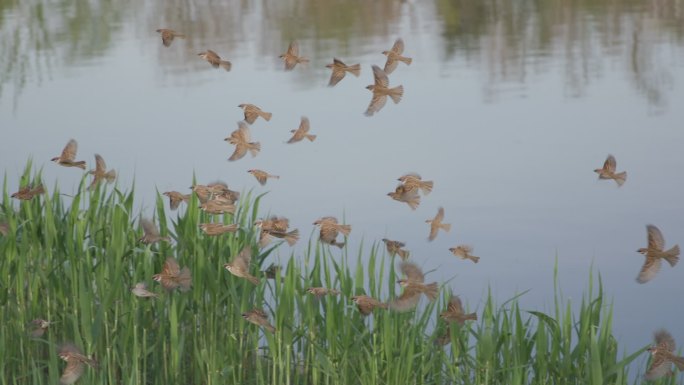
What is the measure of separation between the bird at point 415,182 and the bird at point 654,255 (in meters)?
0.95

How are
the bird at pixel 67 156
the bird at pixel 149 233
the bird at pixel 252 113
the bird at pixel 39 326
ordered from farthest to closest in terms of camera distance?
the bird at pixel 252 113, the bird at pixel 67 156, the bird at pixel 149 233, the bird at pixel 39 326

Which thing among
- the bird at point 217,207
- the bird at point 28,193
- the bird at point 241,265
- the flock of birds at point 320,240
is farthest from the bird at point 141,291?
the bird at point 28,193

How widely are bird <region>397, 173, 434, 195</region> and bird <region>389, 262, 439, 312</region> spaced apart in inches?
26.9

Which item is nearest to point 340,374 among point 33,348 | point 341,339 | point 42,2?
point 341,339

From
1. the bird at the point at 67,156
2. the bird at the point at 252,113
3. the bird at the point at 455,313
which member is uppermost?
the bird at the point at 252,113

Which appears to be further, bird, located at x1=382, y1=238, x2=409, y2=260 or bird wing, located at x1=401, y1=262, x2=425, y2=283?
bird, located at x1=382, y1=238, x2=409, y2=260

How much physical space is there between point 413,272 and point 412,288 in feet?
0.24

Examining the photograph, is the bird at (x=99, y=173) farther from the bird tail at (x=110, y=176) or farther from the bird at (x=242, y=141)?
the bird at (x=242, y=141)

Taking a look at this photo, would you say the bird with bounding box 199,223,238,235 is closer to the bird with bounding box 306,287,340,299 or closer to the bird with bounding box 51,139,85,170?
the bird with bounding box 306,287,340,299

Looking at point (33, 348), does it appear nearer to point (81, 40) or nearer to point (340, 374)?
point (340, 374)

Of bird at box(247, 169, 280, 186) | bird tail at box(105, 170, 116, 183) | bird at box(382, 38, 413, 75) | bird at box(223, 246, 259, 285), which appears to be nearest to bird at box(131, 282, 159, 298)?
bird at box(223, 246, 259, 285)

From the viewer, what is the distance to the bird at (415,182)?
17.5 feet

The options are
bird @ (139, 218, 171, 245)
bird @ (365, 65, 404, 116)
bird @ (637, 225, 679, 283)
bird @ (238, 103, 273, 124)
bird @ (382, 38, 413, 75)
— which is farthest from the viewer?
bird @ (382, 38, 413, 75)

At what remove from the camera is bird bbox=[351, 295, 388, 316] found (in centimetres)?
484
